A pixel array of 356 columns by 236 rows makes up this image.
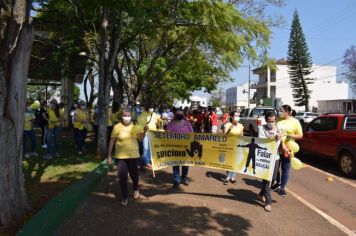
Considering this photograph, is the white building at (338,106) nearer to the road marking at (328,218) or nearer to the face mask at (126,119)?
the road marking at (328,218)

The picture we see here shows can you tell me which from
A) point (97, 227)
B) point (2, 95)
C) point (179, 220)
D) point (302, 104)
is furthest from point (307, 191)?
point (302, 104)

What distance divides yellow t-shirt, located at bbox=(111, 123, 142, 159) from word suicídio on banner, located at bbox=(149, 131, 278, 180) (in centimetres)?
73

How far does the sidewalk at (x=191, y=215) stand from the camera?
5.82 m

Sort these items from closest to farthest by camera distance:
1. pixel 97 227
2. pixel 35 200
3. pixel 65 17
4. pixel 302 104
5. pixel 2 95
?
1. pixel 2 95
2. pixel 97 227
3. pixel 35 200
4. pixel 65 17
5. pixel 302 104

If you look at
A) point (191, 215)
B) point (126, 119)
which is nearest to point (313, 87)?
point (126, 119)

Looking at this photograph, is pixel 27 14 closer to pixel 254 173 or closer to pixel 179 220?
pixel 179 220

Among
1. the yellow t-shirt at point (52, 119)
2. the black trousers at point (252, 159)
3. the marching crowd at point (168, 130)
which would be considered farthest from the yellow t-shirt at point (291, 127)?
the yellow t-shirt at point (52, 119)

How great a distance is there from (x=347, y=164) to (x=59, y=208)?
750 centimetres

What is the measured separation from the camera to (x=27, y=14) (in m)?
5.79

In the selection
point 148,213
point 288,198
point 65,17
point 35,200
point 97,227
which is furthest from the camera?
point 65,17

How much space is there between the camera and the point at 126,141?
706cm

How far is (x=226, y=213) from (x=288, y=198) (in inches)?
70.0

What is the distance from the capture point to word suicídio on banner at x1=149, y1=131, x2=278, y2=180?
7250 mm

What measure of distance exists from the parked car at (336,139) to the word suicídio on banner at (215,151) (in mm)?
4287
